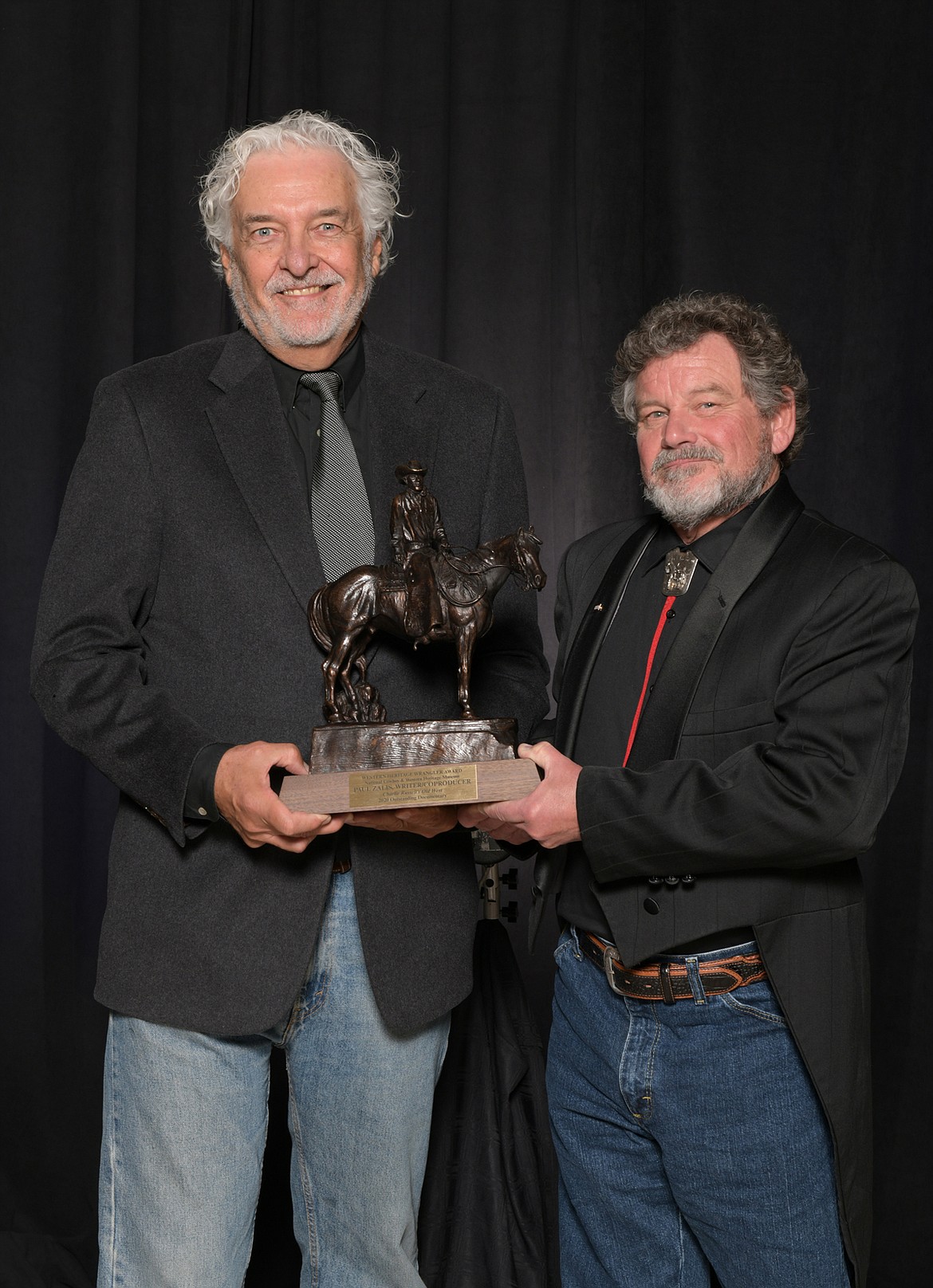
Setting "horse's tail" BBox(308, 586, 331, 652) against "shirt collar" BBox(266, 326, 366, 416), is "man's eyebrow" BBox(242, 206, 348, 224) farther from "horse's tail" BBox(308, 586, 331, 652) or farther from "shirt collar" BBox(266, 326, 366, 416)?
"horse's tail" BBox(308, 586, 331, 652)

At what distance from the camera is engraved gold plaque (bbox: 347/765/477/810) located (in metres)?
1.64

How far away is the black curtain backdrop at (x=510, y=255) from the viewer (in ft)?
9.89

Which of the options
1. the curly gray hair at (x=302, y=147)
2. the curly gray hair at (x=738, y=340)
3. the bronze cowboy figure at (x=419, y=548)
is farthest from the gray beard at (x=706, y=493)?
the curly gray hair at (x=302, y=147)

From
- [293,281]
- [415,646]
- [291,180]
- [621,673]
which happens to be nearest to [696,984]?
[621,673]

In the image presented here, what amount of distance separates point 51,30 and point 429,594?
7.10 ft

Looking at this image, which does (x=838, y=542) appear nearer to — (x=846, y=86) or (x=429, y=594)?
(x=429, y=594)

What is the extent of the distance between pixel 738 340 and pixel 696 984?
3.15 ft

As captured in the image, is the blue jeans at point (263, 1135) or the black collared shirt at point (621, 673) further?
the black collared shirt at point (621, 673)

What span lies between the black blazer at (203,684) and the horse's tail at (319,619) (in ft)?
0.11

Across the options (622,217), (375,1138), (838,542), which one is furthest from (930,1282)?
(622,217)

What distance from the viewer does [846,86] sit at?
119 inches

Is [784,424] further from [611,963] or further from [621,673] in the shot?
[611,963]

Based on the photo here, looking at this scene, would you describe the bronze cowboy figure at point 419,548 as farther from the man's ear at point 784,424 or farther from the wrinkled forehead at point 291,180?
the man's ear at point 784,424

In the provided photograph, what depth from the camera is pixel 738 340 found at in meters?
1.93
